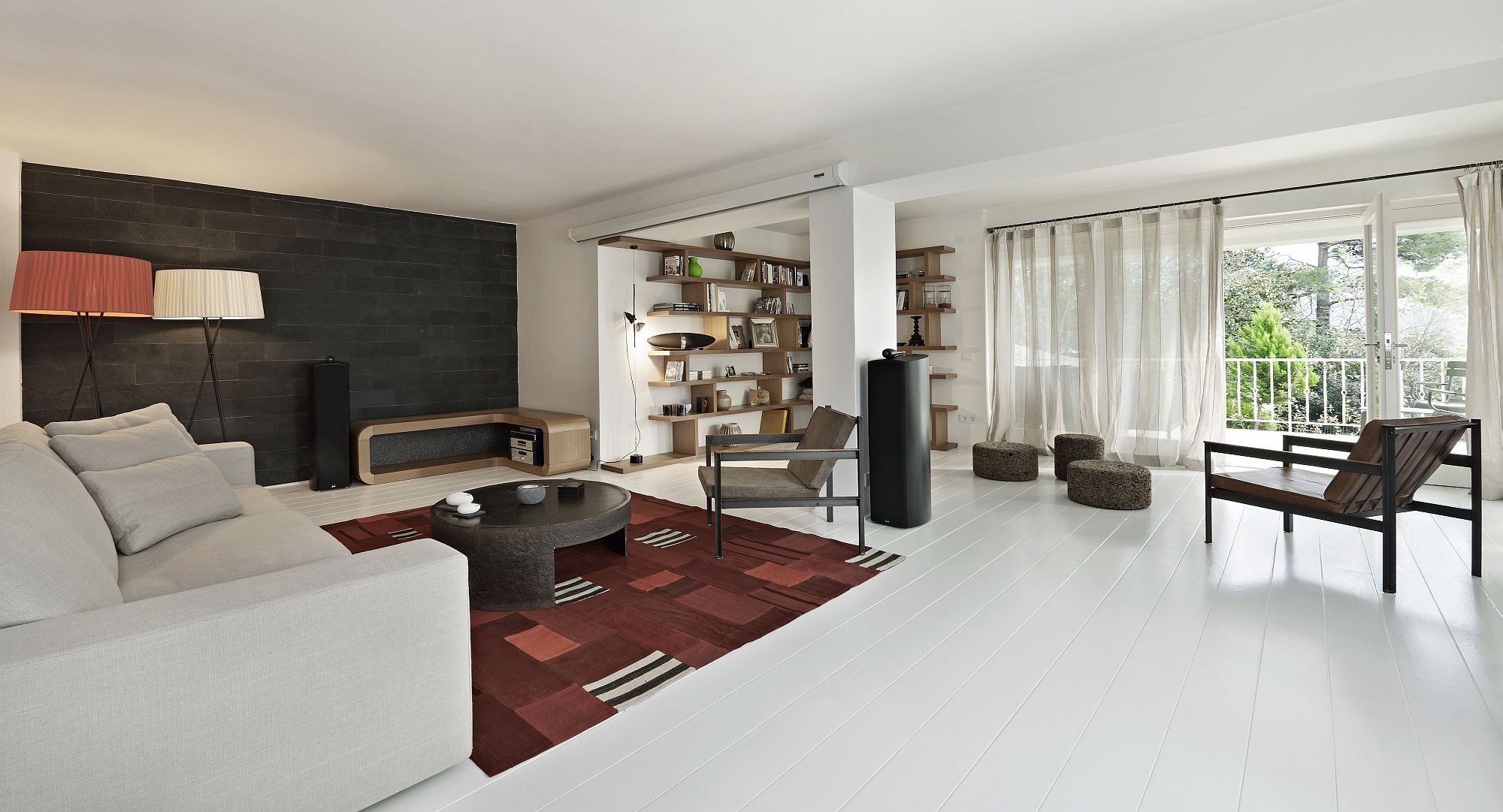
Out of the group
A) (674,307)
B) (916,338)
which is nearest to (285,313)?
(674,307)

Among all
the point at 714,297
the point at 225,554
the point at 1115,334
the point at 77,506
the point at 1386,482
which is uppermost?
the point at 714,297

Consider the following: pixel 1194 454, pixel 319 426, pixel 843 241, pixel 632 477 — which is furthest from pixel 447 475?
pixel 1194 454

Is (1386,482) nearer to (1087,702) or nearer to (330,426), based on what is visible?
(1087,702)

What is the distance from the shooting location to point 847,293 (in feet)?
14.7

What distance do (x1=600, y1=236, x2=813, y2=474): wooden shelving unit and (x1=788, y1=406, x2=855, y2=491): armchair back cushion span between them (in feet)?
8.11

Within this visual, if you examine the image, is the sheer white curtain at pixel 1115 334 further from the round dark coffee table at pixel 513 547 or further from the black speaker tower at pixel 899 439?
the round dark coffee table at pixel 513 547

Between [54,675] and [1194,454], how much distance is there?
6945mm

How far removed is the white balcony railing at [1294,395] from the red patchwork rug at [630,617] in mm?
5925

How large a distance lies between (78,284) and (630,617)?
4093mm

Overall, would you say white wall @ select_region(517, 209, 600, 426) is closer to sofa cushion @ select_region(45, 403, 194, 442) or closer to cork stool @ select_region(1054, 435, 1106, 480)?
sofa cushion @ select_region(45, 403, 194, 442)

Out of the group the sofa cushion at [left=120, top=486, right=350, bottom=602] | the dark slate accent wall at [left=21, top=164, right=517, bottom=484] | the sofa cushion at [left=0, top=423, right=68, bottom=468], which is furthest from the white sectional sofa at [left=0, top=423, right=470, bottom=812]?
the dark slate accent wall at [left=21, top=164, right=517, bottom=484]

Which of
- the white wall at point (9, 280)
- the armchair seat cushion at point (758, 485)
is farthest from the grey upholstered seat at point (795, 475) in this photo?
the white wall at point (9, 280)

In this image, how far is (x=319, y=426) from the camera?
221 inches

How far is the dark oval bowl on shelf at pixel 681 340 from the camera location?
666 cm
